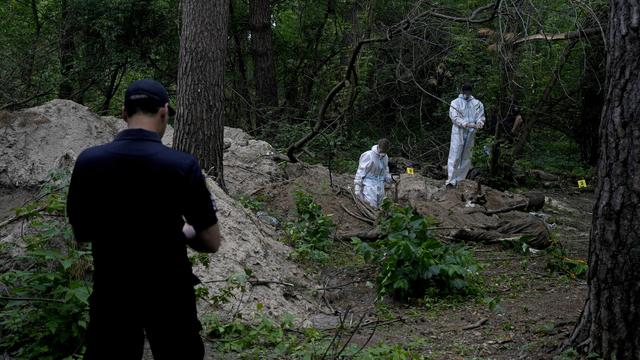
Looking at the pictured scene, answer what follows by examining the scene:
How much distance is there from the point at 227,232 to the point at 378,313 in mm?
1970

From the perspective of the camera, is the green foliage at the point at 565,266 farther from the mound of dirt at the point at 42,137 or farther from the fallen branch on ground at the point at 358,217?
the mound of dirt at the point at 42,137

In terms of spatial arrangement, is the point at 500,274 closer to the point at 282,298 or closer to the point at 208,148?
the point at 282,298

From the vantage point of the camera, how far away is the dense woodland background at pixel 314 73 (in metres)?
16.1

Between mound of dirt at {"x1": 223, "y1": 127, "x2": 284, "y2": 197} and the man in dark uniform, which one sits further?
mound of dirt at {"x1": 223, "y1": 127, "x2": 284, "y2": 197}

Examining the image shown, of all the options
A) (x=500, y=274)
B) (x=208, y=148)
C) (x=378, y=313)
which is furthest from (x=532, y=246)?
(x=208, y=148)

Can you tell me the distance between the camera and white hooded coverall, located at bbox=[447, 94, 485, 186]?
47.0 ft

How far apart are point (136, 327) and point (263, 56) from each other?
53.9 feet

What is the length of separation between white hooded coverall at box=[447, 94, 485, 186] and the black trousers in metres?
11.7

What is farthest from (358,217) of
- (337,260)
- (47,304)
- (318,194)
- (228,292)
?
(47,304)

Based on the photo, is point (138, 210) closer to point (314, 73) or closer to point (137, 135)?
point (137, 135)

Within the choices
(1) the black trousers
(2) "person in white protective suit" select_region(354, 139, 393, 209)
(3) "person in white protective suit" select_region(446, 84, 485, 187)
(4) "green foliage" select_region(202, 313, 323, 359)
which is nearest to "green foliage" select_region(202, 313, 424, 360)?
(4) "green foliage" select_region(202, 313, 323, 359)

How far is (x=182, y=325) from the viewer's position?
323 centimetres

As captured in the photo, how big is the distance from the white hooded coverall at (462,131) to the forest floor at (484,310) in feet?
13.6

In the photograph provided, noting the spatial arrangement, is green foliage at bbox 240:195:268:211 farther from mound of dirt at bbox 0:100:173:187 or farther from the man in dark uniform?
the man in dark uniform
